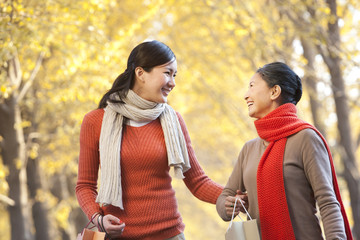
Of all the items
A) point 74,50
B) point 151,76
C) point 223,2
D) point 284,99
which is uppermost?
point 223,2

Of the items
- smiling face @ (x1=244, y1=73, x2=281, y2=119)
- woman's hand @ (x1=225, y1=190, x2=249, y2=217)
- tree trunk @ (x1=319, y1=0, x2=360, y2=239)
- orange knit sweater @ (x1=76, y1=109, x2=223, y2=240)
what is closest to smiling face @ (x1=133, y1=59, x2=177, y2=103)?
orange knit sweater @ (x1=76, y1=109, x2=223, y2=240)

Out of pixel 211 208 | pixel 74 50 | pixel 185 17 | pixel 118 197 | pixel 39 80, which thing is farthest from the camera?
pixel 211 208

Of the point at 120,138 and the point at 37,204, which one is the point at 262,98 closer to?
the point at 120,138

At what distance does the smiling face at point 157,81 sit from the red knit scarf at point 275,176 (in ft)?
2.12

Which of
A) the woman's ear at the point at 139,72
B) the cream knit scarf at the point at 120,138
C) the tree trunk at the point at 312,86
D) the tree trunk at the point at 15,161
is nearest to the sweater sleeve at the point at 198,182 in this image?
the cream knit scarf at the point at 120,138

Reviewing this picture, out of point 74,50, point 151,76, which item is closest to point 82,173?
point 151,76

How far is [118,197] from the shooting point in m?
3.61

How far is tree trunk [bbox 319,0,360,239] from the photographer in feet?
31.2

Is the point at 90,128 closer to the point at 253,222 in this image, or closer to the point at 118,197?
the point at 118,197

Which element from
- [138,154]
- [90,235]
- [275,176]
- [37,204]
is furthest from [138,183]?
[37,204]

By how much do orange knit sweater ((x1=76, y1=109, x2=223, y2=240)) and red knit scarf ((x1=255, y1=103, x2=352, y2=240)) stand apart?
2.00 feet

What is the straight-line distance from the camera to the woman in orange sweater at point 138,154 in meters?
3.68

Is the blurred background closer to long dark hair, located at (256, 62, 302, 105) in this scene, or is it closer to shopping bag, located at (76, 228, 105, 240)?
long dark hair, located at (256, 62, 302, 105)

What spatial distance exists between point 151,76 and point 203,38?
43.3ft
